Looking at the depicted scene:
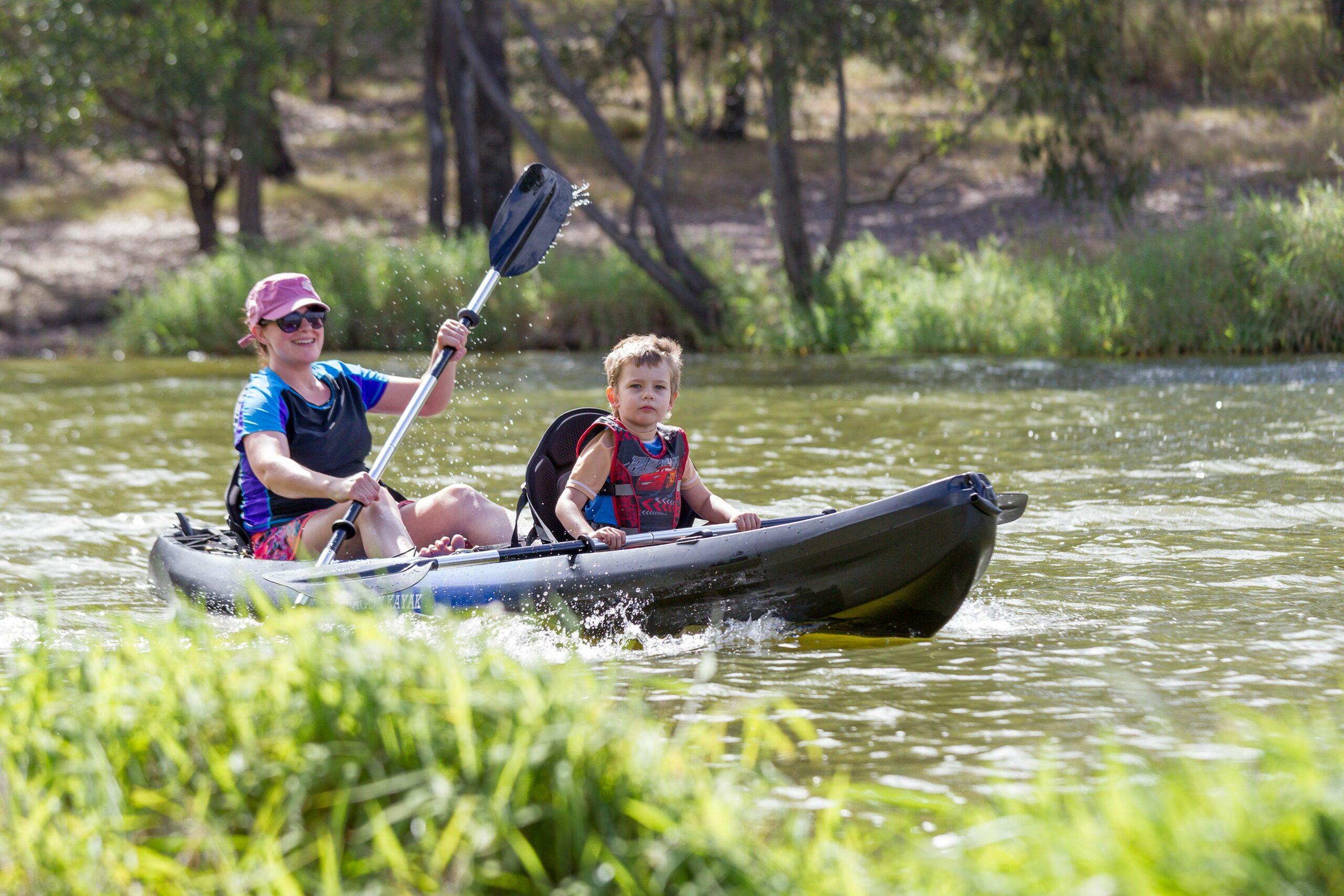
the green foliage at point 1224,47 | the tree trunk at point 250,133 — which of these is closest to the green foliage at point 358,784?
the tree trunk at point 250,133

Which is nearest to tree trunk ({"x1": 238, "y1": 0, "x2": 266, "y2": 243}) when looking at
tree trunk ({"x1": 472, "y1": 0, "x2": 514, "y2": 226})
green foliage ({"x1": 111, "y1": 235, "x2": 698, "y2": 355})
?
green foliage ({"x1": 111, "y1": 235, "x2": 698, "y2": 355})

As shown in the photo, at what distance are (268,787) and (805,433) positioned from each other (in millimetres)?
7303

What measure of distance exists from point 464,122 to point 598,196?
533 cm

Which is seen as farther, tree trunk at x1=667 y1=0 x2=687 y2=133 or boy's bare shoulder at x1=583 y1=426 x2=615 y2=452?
tree trunk at x1=667 y1=0 x2=687 y2=133

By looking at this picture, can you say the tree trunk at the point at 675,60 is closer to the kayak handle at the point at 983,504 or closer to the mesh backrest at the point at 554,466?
the mesh backrest at the point at 554,466

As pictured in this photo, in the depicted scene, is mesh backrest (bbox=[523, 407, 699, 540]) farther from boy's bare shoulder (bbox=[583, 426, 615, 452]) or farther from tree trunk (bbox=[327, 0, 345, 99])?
tree trunk (bbox=[327, 0, 345, 99])

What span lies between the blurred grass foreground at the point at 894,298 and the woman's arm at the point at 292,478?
9.52 metres

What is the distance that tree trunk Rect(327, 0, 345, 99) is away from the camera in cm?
2647

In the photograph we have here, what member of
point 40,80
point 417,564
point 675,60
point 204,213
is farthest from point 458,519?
point 204,213

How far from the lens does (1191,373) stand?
37.5 feet

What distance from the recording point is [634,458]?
500 centimetres

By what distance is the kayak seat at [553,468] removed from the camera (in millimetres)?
5078

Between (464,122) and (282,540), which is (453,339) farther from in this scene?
(464,122)

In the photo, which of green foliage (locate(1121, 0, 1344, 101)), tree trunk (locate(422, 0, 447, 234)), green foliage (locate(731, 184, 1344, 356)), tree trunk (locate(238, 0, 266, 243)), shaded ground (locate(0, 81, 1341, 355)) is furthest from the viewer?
green foliage (locate(1121, 0, 1344, 101))
